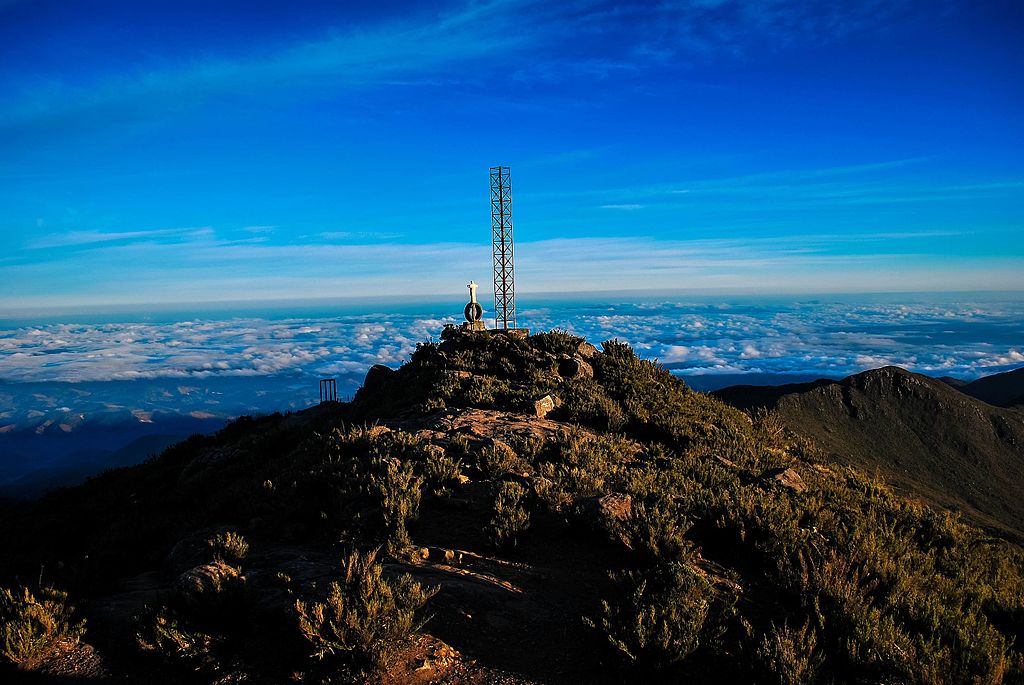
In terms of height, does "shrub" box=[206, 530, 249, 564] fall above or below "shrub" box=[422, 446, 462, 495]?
below

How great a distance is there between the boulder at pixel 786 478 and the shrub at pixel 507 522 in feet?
19.4

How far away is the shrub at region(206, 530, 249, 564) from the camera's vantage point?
20.8 ft

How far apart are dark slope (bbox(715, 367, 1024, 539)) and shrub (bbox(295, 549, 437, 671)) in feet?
128

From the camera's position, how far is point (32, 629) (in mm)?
4617

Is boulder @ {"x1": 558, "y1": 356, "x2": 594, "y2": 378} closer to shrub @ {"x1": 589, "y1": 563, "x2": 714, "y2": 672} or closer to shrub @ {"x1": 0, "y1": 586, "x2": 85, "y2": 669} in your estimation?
shrub @ {"x1": 589, "y1": 563, "x2": 714, "y2": 672}

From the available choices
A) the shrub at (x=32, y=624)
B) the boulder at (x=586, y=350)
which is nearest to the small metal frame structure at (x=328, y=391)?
the boulder at (x=586, y=350)

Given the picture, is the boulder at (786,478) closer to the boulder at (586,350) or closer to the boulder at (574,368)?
the boulder at (574,368)

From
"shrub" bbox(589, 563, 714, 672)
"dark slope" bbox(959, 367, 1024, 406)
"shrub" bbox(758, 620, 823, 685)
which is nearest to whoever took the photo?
"shrub" bbox(758, 620, 823, 685)

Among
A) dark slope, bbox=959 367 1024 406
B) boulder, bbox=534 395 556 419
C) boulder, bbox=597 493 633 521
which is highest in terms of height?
boulder, bbox=534 395 556 419

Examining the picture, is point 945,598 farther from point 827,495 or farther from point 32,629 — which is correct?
point 32,629

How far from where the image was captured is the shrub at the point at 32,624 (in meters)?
4.47

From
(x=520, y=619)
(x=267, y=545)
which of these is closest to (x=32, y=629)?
(x=267, y=545)

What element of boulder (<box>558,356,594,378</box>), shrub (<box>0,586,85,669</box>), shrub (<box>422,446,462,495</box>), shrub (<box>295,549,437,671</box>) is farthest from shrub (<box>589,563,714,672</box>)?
boulder (<box>558,356,594,378</box>)

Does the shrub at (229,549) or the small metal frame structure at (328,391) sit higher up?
the shrub at (229,549)
